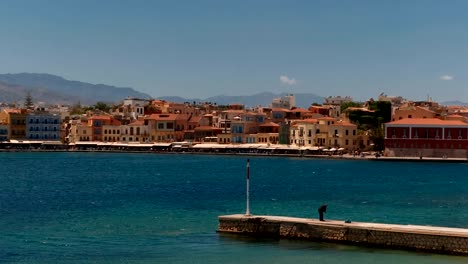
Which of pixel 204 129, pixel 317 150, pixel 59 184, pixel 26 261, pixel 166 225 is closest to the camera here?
pixel 26 261

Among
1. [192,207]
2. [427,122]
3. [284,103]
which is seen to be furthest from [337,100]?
[192,207]

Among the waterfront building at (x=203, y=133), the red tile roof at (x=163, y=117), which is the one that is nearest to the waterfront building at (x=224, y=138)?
the waterfront building at (x=203, y=133)

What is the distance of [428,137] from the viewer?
106 m

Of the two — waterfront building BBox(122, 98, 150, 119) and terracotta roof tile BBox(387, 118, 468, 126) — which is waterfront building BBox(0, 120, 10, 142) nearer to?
waterfront building BBox(122, 98, 150, 119)

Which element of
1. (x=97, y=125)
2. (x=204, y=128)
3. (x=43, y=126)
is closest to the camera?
(x=204, y=128)

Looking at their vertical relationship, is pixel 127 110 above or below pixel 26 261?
above

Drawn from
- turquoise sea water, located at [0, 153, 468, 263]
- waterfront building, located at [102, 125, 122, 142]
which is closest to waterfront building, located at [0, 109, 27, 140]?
waterfront building, located at [102, 125, 122, 142]

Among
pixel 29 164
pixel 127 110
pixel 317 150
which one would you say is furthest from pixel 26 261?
pixel 127 110

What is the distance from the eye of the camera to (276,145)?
12494 cm

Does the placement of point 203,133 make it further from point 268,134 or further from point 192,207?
point 192,207

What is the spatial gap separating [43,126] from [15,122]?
4948 mm

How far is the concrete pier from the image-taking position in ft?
90.8

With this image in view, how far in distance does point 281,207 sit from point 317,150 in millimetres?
73801

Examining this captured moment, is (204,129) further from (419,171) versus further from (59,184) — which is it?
(59,184)
